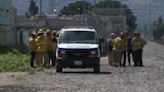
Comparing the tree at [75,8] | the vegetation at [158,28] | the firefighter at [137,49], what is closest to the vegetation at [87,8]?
the tree at [75,8]

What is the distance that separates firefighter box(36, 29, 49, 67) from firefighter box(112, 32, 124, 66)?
4.70 metres

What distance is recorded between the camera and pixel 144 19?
177 meters

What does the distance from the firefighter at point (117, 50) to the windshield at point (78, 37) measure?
5.95 m

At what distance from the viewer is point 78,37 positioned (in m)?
31.5

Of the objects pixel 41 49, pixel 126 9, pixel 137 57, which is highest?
pixel 41 49

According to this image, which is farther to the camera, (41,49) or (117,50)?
(117,50)

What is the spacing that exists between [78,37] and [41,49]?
3.44 m

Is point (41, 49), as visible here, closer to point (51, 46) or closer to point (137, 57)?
point (51, 46)

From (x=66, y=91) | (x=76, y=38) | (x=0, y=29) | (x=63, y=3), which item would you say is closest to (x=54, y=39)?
(x=76, y=38)

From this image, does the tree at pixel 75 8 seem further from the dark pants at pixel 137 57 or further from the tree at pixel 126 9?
the dark pants at pixel 137 57

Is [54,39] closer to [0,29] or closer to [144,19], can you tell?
[0,29]

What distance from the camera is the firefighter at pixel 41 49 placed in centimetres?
3431

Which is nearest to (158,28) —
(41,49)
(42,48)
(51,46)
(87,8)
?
(87,8)

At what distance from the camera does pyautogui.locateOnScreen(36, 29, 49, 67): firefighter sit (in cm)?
3431
